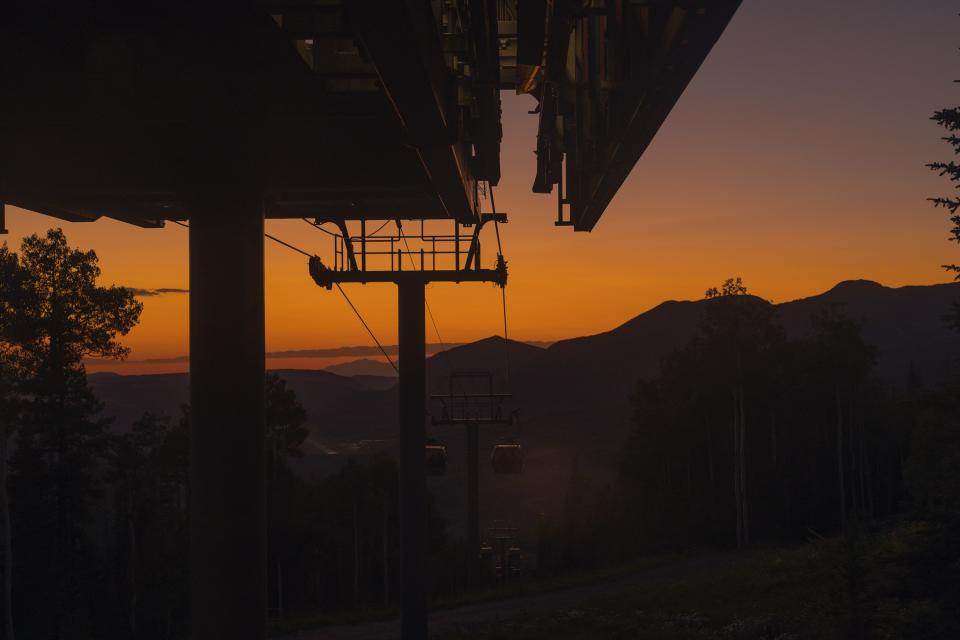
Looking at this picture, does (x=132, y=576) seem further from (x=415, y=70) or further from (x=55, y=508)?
(x=415, y=70)

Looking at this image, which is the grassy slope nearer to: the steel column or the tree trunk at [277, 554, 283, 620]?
the steel column

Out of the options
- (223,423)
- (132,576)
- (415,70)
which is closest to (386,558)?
(132,576)

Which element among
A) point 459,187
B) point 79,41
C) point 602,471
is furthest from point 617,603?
point 602,471

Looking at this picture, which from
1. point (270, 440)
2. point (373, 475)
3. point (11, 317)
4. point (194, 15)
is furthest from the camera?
point (373, 475)

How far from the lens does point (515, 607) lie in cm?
3650

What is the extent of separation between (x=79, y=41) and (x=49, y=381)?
2679cm

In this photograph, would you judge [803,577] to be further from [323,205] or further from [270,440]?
[270,440]

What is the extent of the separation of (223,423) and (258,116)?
2910mm

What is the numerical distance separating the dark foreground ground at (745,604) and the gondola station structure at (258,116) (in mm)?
6755

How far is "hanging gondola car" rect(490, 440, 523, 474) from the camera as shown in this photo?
29.2 meters

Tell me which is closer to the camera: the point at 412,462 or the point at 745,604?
the point at 412,462

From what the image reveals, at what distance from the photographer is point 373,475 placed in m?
60.7

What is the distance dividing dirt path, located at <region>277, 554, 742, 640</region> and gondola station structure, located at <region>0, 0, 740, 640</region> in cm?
2214

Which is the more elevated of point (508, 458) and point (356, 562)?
point (508, 458)
